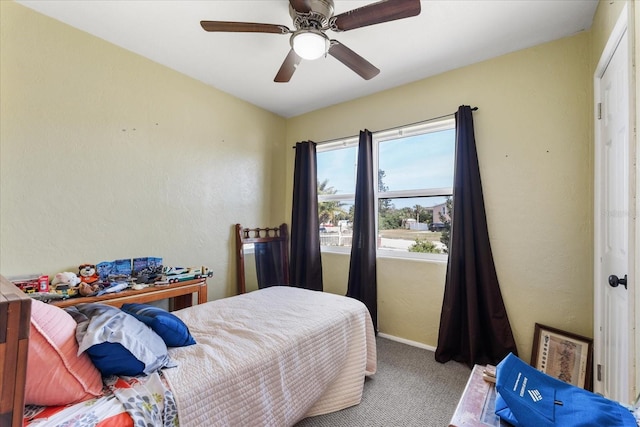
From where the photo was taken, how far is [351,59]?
6.09 ft

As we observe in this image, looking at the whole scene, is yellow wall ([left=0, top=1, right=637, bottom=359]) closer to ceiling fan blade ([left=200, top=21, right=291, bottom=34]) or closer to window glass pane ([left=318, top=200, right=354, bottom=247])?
window glass pane ([left=318, top=200, right=354, bottom=247])

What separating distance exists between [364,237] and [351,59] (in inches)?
64.6

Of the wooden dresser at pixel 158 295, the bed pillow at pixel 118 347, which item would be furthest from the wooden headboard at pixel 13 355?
the wooden dresser at pixel 158 295

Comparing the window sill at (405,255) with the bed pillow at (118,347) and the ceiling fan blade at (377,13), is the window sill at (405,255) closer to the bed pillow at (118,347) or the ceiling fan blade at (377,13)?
the ceiling fan blade at (377,13)

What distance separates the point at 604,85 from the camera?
1.69 meters

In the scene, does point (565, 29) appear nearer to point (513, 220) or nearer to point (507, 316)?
point (513, 220)

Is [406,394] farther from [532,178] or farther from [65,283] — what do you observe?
[65,283]

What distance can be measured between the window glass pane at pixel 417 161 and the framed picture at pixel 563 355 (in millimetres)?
1356

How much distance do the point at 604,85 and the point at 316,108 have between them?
2.52 m

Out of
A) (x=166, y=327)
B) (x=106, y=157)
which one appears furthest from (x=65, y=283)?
(x=166, y=327)

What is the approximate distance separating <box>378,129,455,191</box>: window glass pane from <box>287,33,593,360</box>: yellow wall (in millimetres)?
252

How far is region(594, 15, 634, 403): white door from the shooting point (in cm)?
131

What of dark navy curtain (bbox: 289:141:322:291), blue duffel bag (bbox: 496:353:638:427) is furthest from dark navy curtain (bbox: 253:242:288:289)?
blue duffel bag (bbox: 496:353:638:427)

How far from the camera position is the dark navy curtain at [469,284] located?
2.18m
